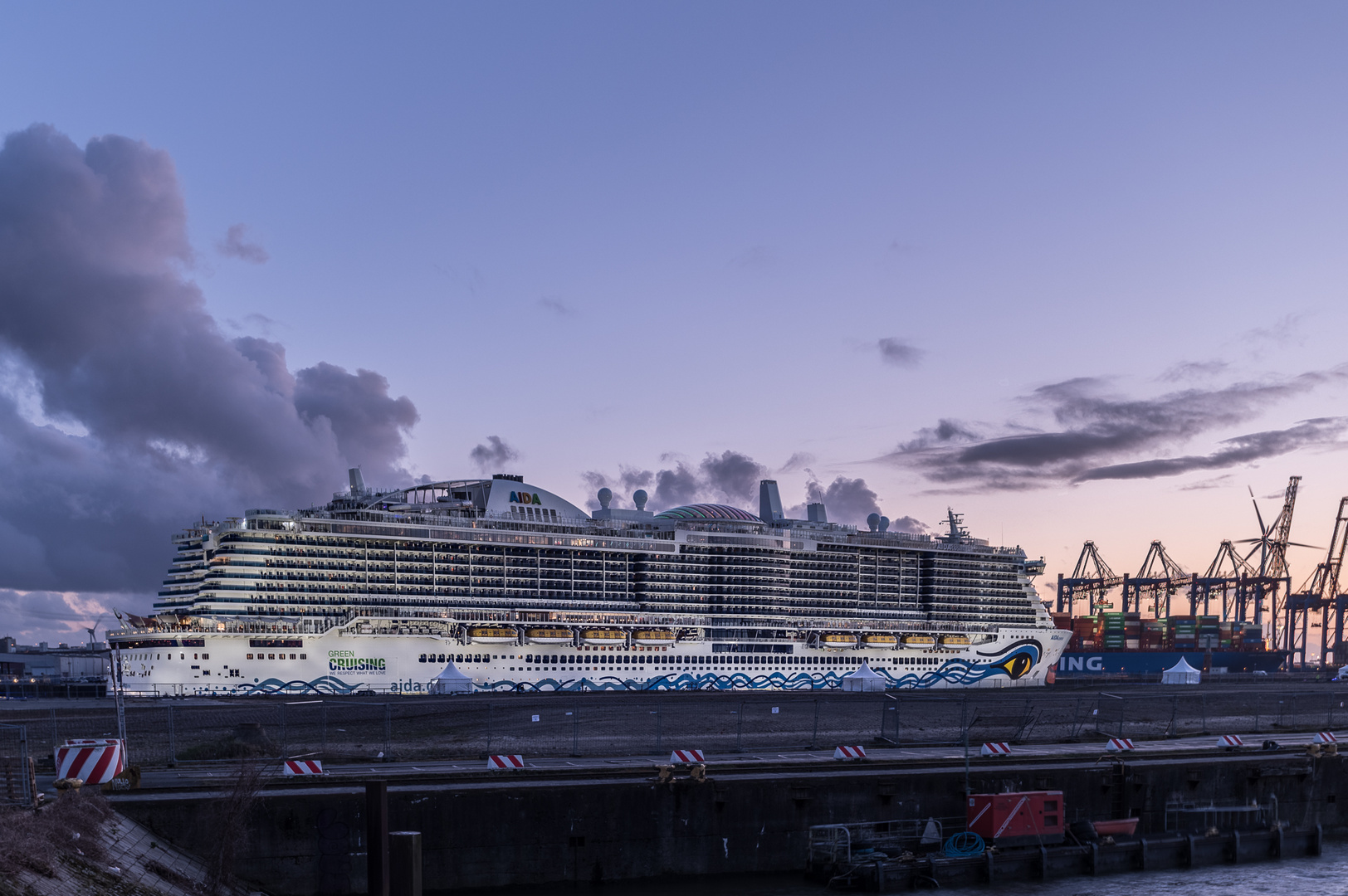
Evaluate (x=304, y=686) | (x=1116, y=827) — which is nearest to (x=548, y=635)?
(x=304, y=686)

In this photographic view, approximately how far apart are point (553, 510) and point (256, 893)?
92982mm

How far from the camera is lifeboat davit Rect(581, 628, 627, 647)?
113188 mm

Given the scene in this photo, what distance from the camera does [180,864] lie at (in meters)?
26.0

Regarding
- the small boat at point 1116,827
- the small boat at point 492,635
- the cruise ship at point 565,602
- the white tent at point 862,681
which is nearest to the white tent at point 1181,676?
the cruise ship at point 565,602

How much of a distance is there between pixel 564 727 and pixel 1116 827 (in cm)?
2794

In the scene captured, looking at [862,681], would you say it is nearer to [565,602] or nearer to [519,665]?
[565,602]

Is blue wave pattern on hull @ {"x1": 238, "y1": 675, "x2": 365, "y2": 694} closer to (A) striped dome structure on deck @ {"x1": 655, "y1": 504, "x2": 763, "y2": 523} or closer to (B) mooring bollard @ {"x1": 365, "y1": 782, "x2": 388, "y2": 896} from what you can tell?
(A) striped dome structure on deck @ {"x1": 655, "y1": 504, "x2": 763, "y2": 523}

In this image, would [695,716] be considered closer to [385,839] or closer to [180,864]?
[180,864]

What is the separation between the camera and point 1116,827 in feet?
126

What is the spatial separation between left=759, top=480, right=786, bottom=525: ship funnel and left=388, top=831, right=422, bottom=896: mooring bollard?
134473mm

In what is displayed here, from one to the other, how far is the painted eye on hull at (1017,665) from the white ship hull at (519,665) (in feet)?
0.32

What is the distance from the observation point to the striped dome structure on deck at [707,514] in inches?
5197

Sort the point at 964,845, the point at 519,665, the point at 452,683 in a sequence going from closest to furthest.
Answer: the point at 964,845
the point at 452,683
the point at 519,665

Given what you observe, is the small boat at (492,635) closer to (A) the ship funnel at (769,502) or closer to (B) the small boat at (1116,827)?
(A) the ship funnel at (769,502)
